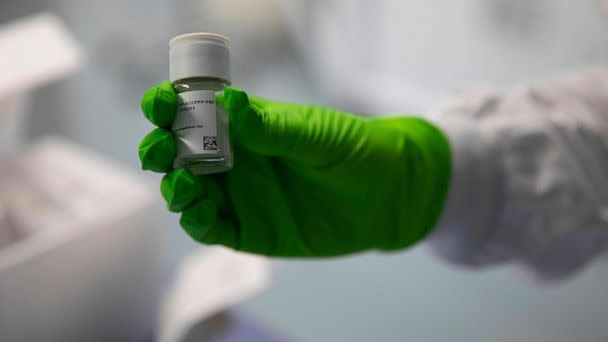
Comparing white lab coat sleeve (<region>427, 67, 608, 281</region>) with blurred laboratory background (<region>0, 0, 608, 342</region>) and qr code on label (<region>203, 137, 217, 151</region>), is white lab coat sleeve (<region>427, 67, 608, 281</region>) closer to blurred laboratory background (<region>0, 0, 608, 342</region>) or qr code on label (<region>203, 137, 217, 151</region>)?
blurred laboratory background (<region>0, 0, 608, 342</region>)

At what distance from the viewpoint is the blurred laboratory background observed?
787 millimetres

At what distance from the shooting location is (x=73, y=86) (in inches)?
64.5

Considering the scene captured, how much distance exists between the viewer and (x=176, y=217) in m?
1.19

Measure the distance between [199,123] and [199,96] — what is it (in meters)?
0.03

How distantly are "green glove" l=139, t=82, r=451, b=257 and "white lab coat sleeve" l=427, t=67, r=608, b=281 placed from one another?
0.16 ft

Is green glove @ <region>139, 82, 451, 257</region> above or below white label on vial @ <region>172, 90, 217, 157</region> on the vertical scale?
below

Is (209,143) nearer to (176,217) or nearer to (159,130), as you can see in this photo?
(159,130)

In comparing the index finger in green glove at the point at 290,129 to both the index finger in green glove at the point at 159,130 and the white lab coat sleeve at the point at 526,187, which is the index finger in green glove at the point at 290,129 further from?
the white lab coat sleeve at the point at 526,187

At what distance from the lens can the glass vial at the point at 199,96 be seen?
0.42 meters

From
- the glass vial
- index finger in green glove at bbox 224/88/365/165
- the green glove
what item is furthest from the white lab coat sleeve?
the glass vial

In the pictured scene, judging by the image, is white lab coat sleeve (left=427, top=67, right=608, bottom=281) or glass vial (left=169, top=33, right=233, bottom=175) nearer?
glass vial (left=169, top=33, right=233, bottom=175)

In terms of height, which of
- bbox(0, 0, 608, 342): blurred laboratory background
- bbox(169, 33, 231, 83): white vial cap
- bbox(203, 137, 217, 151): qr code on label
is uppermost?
Answer: bbox(169, 33, 231, 83): white vial cap

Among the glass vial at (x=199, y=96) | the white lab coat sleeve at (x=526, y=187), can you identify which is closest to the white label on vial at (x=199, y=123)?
the glass vial at (x=199, y=96)

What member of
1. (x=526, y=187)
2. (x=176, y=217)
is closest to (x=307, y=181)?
(x=526, y=187)
